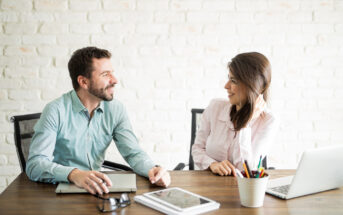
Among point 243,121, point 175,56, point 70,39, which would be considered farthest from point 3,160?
point 243,121

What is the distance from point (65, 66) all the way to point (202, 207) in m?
1.79

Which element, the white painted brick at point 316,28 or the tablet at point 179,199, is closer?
the tablet at point 179,199

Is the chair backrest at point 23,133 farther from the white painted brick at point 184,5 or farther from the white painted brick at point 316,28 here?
the white painted brick at point 316,28

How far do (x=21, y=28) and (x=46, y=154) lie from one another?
52.8 inches

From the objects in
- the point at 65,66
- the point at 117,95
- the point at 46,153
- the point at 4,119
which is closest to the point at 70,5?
the point at 65,66

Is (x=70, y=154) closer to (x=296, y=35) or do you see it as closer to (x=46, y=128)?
(x=46, y=128)

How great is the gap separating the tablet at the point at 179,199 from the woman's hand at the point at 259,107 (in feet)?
2.37

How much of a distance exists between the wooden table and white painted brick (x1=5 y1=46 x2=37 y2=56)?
1.33 metres

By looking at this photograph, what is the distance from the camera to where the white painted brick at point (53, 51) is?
2.61 metres

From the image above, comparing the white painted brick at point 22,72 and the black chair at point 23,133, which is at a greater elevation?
the white painted brick at point 22,72

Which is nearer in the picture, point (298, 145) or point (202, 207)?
point (202, 207)

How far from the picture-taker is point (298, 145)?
2820 mm

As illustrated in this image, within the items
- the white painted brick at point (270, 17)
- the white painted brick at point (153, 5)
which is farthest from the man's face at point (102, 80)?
the white painted brick at point (270, 17)

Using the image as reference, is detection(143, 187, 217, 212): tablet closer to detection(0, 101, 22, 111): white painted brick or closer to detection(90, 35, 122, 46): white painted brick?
detection(90, 35, 122, 46): white painted brick
